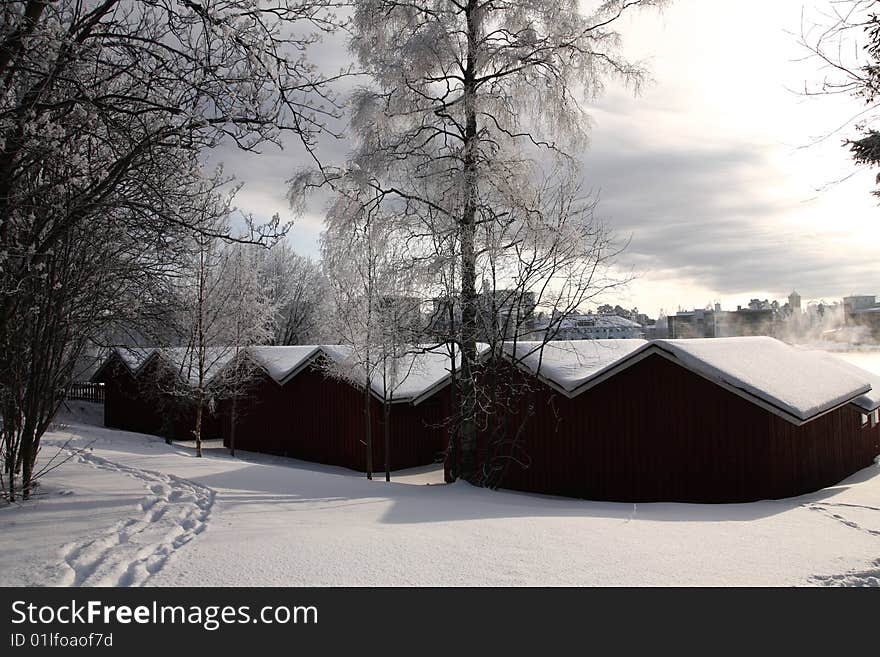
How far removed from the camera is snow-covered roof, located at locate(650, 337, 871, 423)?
471 inches

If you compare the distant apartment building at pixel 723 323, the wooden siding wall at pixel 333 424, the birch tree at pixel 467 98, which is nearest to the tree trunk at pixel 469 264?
the birch tree at pixel 467 98

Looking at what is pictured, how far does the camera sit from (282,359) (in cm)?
2434

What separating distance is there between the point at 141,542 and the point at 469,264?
7532 millimetres

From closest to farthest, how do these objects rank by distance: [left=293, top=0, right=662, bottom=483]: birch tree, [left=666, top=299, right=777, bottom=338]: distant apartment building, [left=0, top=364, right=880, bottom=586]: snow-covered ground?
[left=0, top=364, right=880, bottom=586]: snow-covered ground
[left=293, top=0, right=662, bottom=483]: birch tree
[left=666, top=299, right=777, bottom=338]: distant apartment building

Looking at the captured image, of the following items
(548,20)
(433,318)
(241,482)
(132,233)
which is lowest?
(241,482)

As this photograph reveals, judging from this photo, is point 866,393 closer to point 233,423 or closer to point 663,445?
point 663,445

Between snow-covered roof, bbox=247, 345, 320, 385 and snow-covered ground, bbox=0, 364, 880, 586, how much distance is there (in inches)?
449

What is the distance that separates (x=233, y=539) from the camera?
19.5 ft

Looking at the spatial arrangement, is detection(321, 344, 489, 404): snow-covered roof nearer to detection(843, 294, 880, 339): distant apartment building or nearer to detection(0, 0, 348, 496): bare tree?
detection(0, 0, 348, 496): bare tree

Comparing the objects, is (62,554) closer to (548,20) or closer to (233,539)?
(233,539)

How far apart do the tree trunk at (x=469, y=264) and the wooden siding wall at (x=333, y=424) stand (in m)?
4.84

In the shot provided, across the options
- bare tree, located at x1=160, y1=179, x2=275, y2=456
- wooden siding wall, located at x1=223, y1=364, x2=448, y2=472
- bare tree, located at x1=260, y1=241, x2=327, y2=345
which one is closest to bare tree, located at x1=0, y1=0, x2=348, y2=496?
wooden siding wall, located at x1=223, y1=364, x2=448, y2=472
